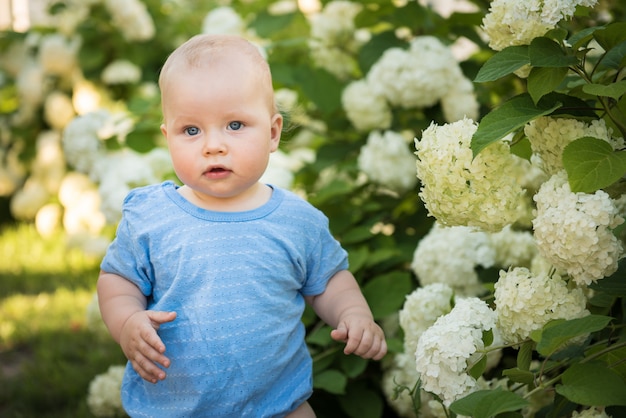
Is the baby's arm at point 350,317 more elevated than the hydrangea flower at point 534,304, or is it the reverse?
the hydrangea flower at point 534,304

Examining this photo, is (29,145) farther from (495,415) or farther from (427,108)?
(495,415)

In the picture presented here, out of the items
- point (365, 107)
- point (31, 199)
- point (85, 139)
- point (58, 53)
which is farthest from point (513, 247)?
point (31, 199)

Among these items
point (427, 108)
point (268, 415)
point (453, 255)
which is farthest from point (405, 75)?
point (268, 415)

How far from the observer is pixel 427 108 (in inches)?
123

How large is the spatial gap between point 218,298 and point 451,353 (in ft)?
1.48

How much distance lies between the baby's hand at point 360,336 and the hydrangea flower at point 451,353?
0.28ft

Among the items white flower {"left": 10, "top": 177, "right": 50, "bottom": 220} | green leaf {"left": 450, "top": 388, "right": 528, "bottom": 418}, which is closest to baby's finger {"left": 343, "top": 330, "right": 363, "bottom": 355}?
green leaf {"left": 450, "top": 388, "right": 528, "bottom": 418}

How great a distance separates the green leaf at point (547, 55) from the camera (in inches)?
61.4

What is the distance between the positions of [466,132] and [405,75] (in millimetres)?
1234

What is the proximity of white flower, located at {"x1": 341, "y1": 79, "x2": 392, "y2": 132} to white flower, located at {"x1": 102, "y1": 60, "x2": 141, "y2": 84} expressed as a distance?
80.2 inches

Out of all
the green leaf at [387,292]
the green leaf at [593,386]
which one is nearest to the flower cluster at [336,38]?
the green leaf at [387,292]

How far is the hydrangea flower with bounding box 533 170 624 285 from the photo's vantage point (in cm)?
148

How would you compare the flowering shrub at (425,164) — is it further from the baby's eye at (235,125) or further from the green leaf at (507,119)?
the baby's eye at (235,125)

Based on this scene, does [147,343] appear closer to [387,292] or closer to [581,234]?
[581,234]
